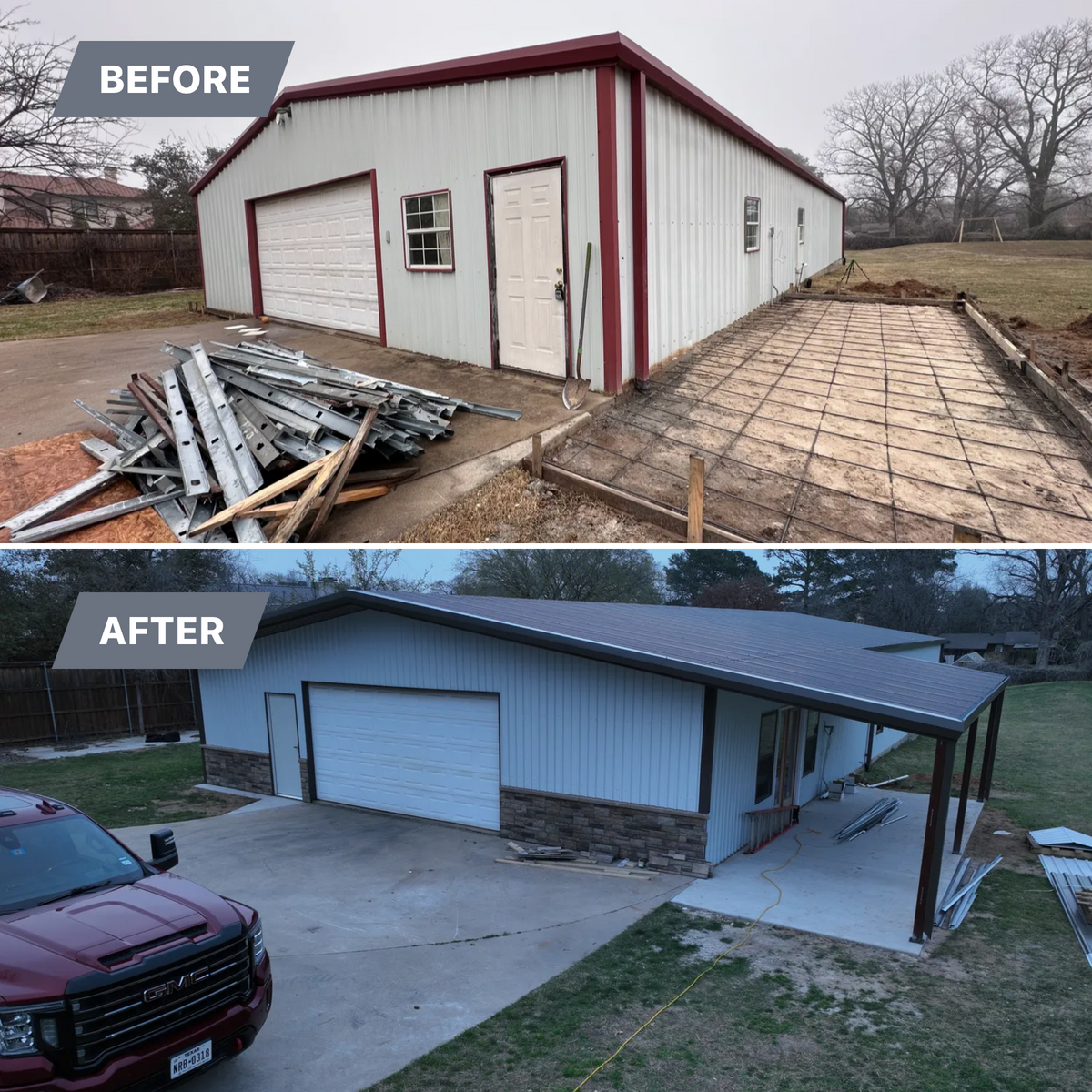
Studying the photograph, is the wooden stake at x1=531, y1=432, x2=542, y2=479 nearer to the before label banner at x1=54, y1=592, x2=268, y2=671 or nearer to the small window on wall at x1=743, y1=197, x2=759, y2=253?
the before label banner at x1=54, y1=592, x2=268, y2=671

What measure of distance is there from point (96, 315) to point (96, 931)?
21.0 m

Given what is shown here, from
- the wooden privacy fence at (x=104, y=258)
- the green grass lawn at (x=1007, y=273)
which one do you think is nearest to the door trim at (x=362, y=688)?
the green grass lawn at (x=1007, y=273)

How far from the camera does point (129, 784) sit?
1464cm

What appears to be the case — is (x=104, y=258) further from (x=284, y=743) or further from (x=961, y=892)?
(x=961, y=892)

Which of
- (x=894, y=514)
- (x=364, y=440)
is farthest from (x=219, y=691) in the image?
(x=894, y=514)

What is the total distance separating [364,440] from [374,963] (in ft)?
16.7

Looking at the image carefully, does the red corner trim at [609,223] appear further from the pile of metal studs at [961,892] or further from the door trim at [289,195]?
the pile of metal studs at [961,892]

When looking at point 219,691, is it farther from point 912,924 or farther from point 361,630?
point 912,924

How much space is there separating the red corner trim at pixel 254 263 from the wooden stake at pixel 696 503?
14.6 meters

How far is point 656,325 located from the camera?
12711 mm

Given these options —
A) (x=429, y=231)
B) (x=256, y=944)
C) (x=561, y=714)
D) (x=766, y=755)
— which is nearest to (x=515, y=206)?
(x=429, y=231)

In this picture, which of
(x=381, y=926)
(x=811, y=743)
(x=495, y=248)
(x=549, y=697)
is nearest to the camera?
(x=381, y=926)

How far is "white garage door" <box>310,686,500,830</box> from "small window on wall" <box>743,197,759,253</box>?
1262cm

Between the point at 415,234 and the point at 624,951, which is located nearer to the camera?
the point at 624,951
